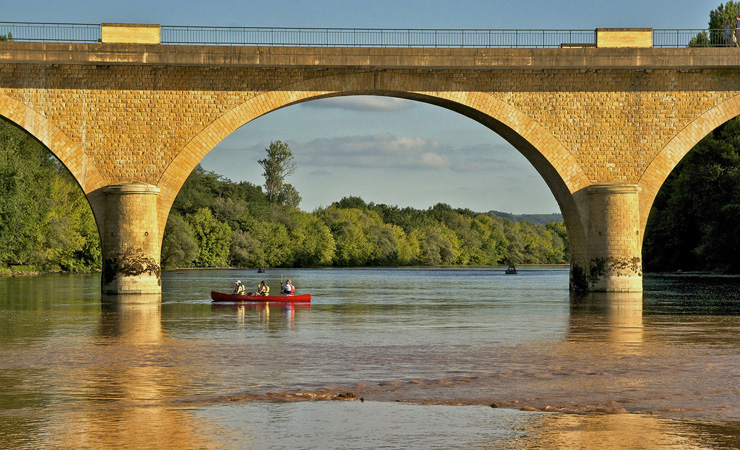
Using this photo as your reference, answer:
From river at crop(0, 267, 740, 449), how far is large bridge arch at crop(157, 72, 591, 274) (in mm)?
6522

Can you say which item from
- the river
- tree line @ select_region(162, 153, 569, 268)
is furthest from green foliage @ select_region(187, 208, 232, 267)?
the river

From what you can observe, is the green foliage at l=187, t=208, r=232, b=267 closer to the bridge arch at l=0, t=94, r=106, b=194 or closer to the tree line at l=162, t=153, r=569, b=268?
the tree line at l=162, t=153, r=569, b=268

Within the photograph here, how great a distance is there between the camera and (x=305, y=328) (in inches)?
739

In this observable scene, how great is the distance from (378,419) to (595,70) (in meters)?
20.8

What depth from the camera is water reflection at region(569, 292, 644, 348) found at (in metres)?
17.0

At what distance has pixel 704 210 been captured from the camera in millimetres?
52031

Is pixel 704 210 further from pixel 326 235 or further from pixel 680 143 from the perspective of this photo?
pixel 326 235

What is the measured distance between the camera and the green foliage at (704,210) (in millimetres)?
49188

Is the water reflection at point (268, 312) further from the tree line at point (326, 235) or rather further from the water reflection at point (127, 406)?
the tree line at point (326, 235)

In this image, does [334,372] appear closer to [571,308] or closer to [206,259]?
[571,308]

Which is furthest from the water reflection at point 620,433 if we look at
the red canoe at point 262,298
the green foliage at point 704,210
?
the green foliage at point 704,210

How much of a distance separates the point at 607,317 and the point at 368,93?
405 inches

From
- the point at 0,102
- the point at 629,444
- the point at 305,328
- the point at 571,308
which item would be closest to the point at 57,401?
the point at 629,444

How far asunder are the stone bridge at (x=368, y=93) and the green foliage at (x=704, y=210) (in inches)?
793
